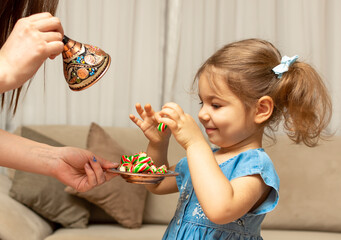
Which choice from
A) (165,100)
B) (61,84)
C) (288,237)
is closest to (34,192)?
(61,84)

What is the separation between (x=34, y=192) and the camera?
237cm

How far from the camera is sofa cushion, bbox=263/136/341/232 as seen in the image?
2.61 metres

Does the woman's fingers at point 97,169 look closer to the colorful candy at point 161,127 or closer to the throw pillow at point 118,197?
the colorful candy at point 161,127

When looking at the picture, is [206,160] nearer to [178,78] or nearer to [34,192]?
[34,192]

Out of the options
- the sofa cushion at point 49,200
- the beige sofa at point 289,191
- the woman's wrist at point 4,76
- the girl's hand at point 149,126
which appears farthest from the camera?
the beige sofa at point 289,191

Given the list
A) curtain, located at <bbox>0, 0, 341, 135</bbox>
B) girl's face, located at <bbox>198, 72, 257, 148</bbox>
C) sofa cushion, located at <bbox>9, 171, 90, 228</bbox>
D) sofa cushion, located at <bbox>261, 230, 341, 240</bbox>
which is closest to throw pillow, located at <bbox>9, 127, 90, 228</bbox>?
sofa cushion, located at <bbox>9, 171, 90, 228</bbox>

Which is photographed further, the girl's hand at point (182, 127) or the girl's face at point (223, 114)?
the girl's face at point (223, 114)

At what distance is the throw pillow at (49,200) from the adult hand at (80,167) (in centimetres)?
88

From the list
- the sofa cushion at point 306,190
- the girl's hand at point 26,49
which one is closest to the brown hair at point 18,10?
the girl's hand at point 26,49

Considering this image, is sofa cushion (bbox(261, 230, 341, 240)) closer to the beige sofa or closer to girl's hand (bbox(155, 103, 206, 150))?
the beige sofa

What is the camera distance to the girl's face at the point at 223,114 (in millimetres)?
1422

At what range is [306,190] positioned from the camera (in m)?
2.65

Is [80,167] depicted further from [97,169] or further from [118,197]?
[118,197]

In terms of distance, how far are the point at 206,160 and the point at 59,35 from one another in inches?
20.5
